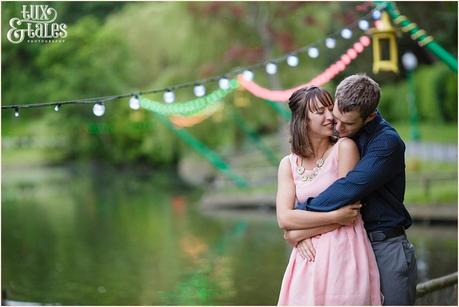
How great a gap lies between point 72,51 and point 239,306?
29524 mm

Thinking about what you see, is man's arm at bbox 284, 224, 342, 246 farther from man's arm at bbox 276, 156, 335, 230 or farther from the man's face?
the man's face

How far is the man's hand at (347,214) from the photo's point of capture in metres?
3.56

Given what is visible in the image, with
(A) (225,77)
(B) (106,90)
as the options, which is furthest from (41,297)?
(B) (106,90)

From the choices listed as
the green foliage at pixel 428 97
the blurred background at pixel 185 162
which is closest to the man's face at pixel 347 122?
the blurred background at pixel 185 162

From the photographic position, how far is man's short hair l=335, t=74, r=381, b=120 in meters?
3.56

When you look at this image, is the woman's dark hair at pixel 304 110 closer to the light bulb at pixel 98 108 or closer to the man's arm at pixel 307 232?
the man's arm at pixel 307 232

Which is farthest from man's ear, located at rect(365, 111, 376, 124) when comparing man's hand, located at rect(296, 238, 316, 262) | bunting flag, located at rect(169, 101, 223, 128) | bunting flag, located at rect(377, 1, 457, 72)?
bunting flag, located at rect(169, 101, 223, 128)

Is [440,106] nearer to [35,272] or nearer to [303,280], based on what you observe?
[35,272]

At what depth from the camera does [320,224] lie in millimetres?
3609

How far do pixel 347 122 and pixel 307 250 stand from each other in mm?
494

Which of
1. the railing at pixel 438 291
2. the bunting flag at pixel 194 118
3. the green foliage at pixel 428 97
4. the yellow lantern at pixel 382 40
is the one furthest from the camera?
the green foliage at pixel 428 97

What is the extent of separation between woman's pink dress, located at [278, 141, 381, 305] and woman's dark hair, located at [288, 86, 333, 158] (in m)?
0.07

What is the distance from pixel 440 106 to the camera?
27594mm

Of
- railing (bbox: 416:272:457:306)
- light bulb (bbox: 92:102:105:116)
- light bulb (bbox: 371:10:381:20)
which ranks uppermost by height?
light bulb (bbox: 371:10:381:20)
